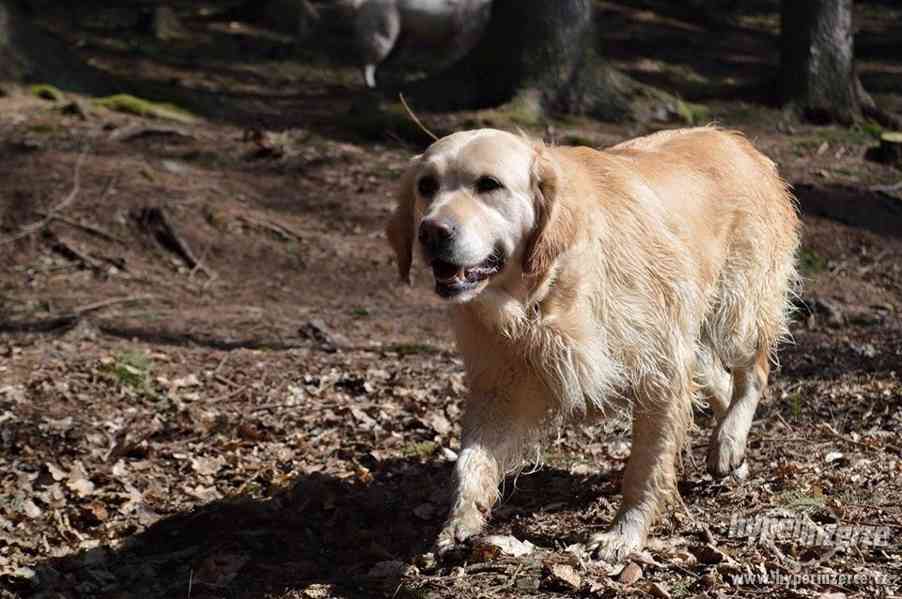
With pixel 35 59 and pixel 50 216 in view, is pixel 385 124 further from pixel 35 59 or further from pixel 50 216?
Result: pixel 50 216

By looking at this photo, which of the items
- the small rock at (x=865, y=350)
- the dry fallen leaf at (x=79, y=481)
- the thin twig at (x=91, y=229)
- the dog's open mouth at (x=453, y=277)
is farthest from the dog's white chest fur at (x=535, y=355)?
the thin twig at (x=91, y=229)

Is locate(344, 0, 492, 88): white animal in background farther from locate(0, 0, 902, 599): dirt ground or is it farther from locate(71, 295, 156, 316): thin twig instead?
locate(71, 295, 156, 316): thin twig

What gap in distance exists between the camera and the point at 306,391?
24.9 ft

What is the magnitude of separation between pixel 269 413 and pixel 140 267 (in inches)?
133

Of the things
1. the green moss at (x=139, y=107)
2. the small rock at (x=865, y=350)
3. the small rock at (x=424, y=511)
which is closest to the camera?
the small rock at (x=424, y=511)

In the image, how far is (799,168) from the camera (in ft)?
40.4

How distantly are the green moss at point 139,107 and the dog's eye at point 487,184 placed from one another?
9.00m

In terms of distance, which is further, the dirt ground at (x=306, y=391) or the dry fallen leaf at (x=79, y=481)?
the dry fallen leaf at (x=79, y=481)

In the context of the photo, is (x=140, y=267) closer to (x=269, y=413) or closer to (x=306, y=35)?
(x=269, y=413)

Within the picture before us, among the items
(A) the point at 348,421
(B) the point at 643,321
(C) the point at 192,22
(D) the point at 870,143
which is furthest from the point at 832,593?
(C) the point at 192,22

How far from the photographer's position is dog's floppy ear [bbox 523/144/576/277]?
15.7ft

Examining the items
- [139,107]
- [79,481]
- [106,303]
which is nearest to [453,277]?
[79,481]

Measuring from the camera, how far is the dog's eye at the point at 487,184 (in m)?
4.82

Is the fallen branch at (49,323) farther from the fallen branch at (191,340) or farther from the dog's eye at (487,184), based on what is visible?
the dog's eye at (487,184)
